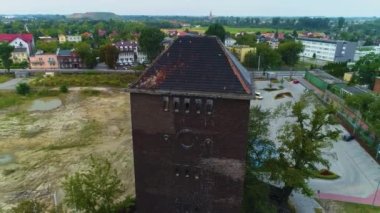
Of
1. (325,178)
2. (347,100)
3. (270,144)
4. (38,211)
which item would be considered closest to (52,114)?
(38,211)

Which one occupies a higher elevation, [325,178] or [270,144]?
[270,144]

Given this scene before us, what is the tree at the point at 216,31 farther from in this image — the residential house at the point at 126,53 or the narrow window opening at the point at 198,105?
the narrow window opening at the point at 198,105

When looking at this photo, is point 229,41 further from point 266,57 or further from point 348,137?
point 348,137

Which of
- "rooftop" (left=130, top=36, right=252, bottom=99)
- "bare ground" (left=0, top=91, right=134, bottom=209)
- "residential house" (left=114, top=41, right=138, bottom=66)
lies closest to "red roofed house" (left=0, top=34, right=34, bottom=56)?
"residential house" (left=114, top=41, right=138, bottom=66)

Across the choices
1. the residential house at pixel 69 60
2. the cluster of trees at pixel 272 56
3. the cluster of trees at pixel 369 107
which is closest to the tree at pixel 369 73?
the cluster of trees at pixel 272 56

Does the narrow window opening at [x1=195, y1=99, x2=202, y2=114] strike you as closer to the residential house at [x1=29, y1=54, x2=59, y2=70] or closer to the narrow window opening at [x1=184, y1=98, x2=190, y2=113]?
the narrow window opening at [x1=184, y1=98, x2=190, y2=113]

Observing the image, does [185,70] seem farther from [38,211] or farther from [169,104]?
[38,211]
